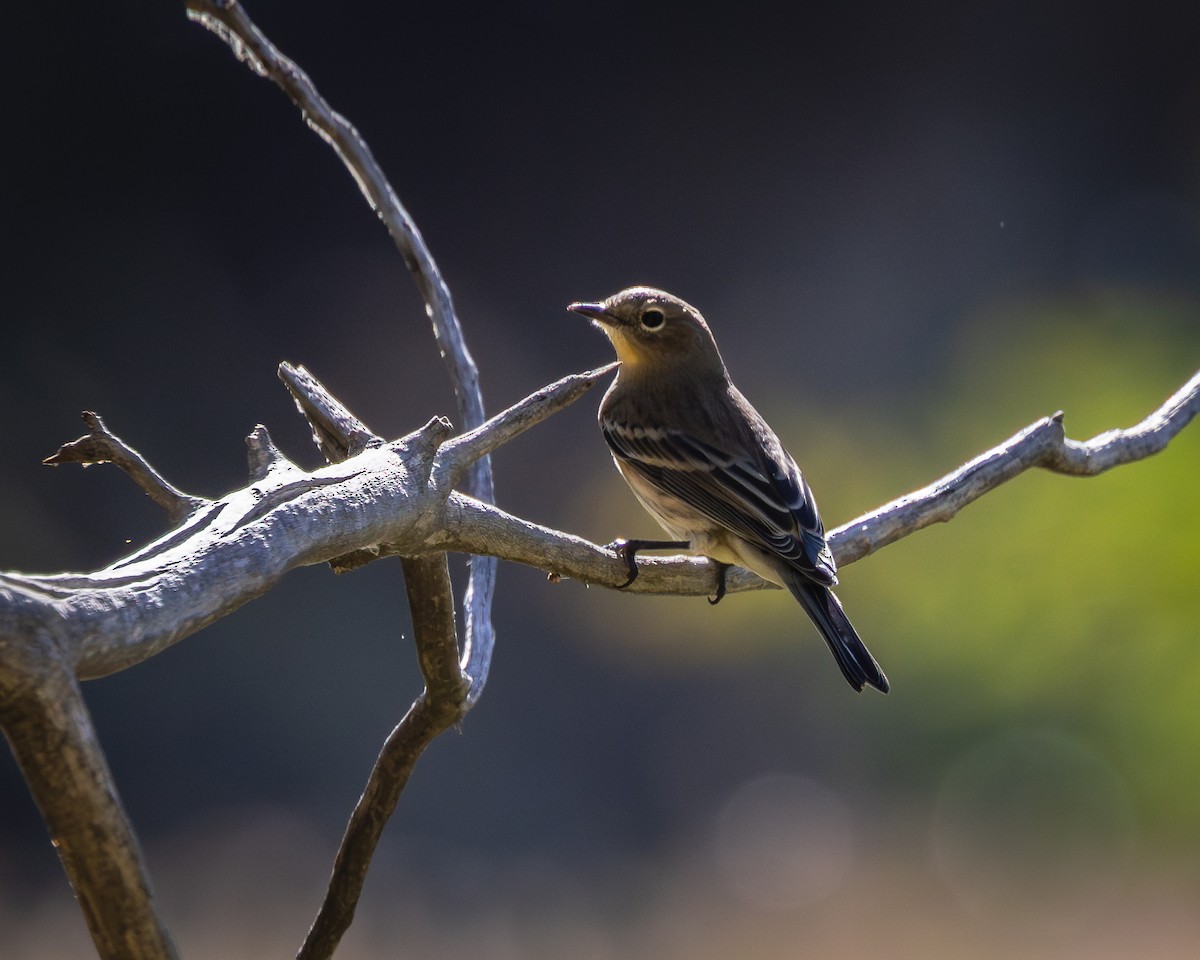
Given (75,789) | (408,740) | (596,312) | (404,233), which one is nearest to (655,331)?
(596,312)

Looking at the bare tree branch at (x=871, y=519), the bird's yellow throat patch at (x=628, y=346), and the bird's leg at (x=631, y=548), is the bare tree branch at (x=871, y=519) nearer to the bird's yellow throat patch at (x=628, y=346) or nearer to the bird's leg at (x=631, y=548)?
the bird's leg at (x=631, y=548)

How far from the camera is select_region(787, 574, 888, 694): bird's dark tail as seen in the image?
2838 millimetres

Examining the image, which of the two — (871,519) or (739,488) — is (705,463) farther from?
(871,519)

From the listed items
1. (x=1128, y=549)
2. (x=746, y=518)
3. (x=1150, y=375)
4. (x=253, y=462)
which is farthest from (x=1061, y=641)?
(x=253, y=462)

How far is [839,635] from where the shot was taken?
296cm

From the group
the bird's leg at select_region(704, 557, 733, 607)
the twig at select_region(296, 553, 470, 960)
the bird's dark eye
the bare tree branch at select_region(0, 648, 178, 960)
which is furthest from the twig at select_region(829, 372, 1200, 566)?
the bare tree branch at select_region(0, 648, 178, 960)

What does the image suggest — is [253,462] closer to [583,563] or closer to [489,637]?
[583,563]

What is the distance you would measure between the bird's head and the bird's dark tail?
3.01 feet

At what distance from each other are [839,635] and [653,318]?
1.16m

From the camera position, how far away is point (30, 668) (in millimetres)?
1121

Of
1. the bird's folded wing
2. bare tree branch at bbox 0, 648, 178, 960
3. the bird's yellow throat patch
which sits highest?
the bird's yellow throat patch

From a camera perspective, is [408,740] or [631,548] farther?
[631,548]

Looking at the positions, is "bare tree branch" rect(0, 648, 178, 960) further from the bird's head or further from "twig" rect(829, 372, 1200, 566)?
the bird's head

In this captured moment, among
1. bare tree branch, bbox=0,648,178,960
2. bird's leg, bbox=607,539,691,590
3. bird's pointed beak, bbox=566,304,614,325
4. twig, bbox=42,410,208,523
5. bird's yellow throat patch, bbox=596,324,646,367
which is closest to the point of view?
bare tree branch, bbox=0,648,178,960
